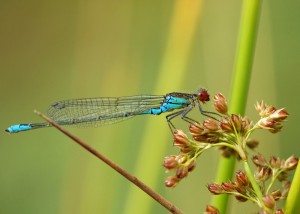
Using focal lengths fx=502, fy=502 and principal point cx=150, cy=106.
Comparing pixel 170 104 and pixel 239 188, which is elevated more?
A: pixel 170 104

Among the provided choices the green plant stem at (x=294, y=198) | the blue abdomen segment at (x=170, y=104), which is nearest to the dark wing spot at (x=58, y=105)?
the blue abdomen segment at (x=170, y=104)

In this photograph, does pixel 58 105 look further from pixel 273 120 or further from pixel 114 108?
pixel 273 120

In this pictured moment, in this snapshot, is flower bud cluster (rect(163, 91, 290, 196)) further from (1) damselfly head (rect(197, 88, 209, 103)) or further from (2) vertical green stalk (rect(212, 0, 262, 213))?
(1) damselfly head (rect(197, 88, 209, 103))

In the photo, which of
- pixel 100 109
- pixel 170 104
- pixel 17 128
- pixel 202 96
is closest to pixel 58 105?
pixel 100 109

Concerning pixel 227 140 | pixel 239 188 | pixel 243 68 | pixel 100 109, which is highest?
pixel 243 68

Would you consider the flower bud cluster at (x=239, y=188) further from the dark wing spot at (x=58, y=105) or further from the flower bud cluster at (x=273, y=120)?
the dark wing spot at (x=58, y=105)

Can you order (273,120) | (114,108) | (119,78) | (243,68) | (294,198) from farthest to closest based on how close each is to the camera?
(114,108), (119,78), (243,68), (273,120), (294,198)

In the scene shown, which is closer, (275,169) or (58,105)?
(275,169)
